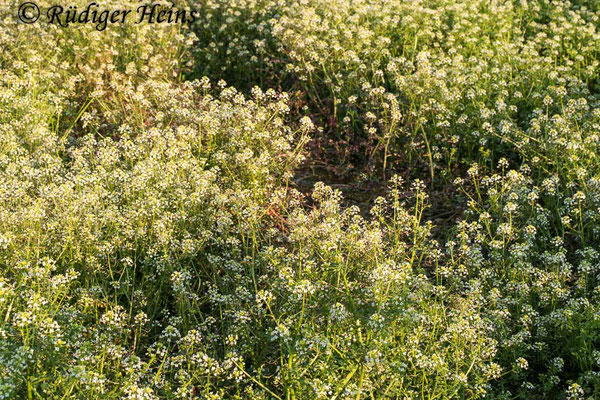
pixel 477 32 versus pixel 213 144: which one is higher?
pixel 477 32

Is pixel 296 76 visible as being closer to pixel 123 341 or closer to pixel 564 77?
pixel 564 77

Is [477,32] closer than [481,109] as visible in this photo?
No

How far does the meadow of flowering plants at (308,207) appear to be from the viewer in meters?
3.83

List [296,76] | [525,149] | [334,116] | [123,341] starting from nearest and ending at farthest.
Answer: [123,341]
[525,149]
[334,116]
[296,76]

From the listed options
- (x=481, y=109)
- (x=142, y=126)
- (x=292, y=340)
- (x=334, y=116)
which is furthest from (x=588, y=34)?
(x=292, y=340)

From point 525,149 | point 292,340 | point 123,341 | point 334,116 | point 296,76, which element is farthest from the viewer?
point 296,76

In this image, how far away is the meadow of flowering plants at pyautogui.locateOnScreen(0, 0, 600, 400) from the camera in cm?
383

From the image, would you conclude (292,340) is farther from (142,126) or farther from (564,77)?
(564,77)

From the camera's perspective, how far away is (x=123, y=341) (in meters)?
4.32

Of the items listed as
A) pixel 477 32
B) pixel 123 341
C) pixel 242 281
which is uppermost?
pixel 477 32

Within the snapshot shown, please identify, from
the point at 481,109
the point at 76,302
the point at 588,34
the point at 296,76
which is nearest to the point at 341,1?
the point at 296,76

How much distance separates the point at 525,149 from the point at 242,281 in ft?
9.65

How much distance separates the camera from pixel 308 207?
6078mm

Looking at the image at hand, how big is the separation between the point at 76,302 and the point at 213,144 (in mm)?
2111
